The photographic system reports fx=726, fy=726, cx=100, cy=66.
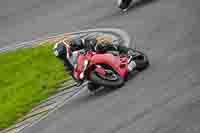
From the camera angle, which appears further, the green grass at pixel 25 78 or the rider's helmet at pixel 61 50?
the green grass at pixel 25 78

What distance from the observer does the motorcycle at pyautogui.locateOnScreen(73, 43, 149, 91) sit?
15.9 metres

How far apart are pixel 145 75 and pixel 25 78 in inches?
215

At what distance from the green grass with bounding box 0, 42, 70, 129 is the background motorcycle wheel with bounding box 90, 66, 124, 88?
2.45 metres

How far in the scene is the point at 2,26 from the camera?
27.0 meters

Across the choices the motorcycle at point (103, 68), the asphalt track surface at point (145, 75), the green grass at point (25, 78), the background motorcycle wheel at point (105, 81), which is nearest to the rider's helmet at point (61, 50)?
the motorcycle at point (103, 68)

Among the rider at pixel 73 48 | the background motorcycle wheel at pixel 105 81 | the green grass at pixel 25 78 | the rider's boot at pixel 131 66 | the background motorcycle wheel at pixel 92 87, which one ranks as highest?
the rider at pixel 73 48

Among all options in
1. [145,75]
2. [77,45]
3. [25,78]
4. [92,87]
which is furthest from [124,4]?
[145,75]

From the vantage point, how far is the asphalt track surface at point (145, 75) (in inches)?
506

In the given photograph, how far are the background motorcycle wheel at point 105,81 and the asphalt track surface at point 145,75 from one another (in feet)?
0.68

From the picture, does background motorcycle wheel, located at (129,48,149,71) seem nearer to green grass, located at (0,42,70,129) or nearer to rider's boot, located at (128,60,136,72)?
rider's boot, located at (128,60,136,72)

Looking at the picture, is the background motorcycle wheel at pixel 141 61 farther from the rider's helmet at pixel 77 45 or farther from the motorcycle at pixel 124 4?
the motorcycle at pixel 124 4

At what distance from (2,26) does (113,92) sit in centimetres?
1212

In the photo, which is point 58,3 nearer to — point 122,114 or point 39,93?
point 39,93

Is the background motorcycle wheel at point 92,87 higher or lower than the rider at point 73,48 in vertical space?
lower
